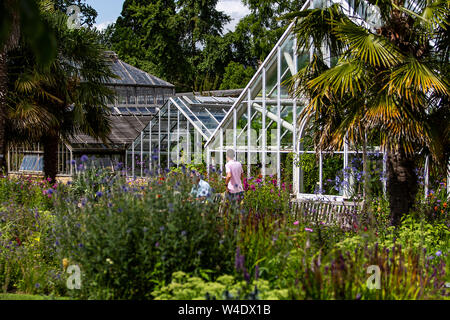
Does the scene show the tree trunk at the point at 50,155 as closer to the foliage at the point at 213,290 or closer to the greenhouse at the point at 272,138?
the greenhouse at the point at 272,138

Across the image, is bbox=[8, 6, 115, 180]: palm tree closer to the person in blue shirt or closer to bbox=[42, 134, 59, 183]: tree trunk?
bbox=[42, 134, 59, 183]: tree trunk

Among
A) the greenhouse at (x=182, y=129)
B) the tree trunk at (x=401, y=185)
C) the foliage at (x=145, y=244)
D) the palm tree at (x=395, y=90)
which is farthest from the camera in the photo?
the greenhouse at (x=182, y=129)

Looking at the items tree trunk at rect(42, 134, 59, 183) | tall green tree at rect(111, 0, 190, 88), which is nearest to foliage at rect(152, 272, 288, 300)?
tree trunk at rect(42, 134, 59, 183)

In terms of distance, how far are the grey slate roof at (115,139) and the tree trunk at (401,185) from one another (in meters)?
14.0

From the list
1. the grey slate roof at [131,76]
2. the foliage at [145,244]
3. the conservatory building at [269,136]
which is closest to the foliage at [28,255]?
the foliage at [145,244]

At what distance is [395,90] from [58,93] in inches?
387

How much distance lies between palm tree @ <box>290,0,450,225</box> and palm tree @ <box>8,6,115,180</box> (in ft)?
25.2

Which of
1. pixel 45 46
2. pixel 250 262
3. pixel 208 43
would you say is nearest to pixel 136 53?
pixel 208 43

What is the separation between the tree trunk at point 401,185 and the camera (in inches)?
300

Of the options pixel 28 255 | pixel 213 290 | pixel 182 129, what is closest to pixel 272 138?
pixel 182 129

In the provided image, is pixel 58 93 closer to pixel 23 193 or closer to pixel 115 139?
pixel 23 193

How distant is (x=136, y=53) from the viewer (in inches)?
1467

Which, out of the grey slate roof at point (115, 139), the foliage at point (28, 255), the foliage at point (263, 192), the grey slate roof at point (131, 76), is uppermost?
the grey slate roof at point (131, 76)

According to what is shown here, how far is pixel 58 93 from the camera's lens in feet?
48.0
